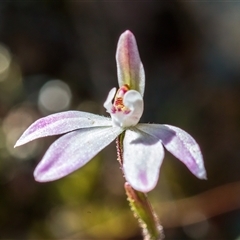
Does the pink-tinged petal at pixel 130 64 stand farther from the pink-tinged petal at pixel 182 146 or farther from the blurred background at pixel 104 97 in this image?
the blurred background at pixel 104 97

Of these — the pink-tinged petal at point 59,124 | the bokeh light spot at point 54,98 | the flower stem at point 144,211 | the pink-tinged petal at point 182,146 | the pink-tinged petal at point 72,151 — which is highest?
the bokeh light spot at point 54,98

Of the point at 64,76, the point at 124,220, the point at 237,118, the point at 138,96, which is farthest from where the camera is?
the point at 64,76

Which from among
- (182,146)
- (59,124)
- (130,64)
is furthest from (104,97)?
(182,146)

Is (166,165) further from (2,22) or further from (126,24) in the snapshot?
(2,22)

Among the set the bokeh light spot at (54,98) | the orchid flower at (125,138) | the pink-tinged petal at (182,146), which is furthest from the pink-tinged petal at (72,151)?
the bokeh light spot at (54,98)

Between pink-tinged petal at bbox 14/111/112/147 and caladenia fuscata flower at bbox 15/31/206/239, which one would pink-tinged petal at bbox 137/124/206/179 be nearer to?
caladenia fuscata flower at bbox 15/31/206/239

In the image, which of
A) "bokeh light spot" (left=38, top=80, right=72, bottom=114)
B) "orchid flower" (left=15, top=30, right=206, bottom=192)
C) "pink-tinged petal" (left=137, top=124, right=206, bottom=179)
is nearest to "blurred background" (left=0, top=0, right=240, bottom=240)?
"bokeh light spot" (left=38, top=80, right=72, bottom=114)

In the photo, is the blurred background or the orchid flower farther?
the blurred background

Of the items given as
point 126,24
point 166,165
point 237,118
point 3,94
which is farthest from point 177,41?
point 3,94
